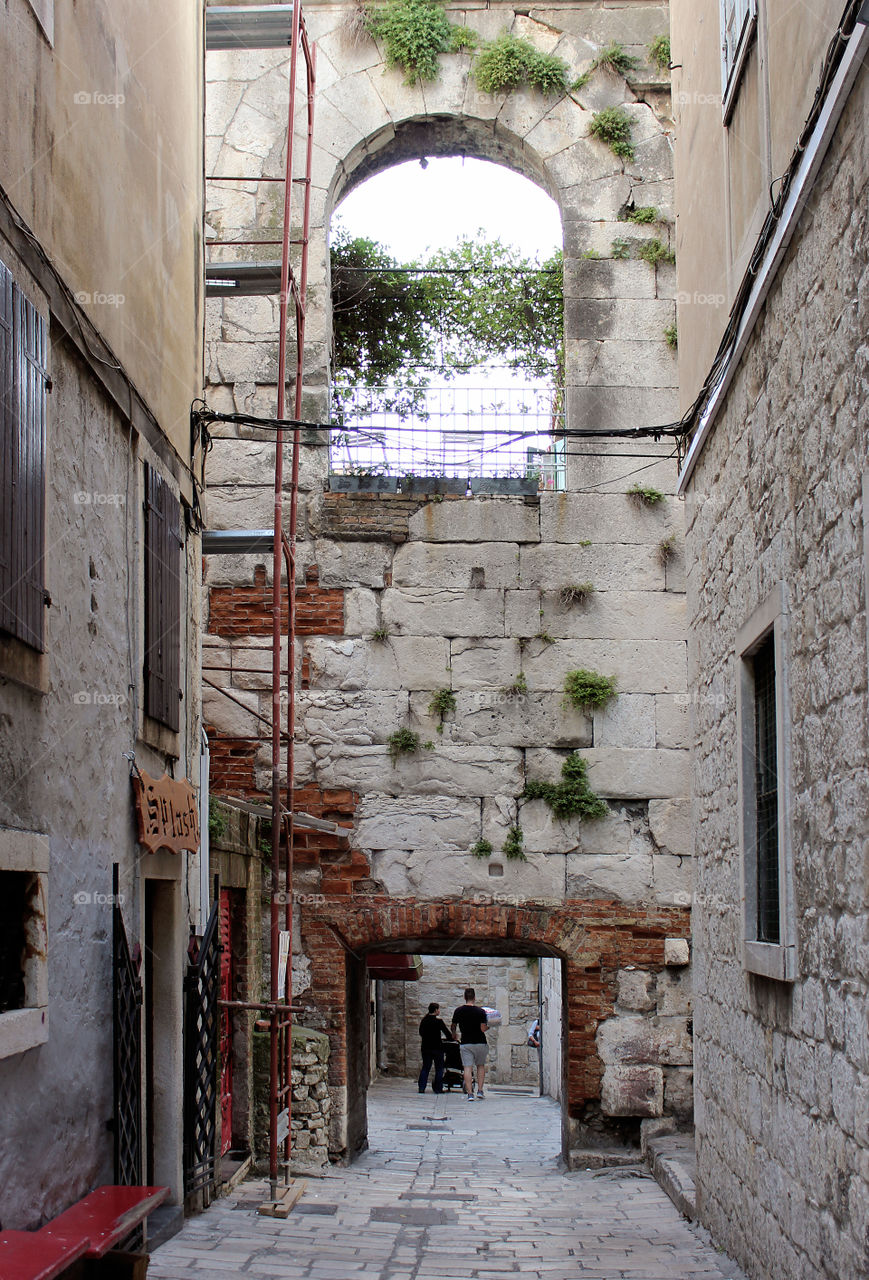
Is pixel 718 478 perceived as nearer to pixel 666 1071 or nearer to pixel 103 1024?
pixel 103 1024

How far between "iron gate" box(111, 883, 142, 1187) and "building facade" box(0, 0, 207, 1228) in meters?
0.02

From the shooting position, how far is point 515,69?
37.3 feet

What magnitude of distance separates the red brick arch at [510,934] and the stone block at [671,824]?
49 centimetres

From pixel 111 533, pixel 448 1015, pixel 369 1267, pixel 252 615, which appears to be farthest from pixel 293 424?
pixel 448 1015

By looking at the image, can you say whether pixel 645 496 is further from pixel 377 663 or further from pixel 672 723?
pixel 377 663

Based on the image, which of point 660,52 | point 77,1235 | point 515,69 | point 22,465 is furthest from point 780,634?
point 660,52

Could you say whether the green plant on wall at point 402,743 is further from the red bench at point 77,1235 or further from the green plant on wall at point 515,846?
the red bench at point 77,1235

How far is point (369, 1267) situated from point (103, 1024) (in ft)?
6.14

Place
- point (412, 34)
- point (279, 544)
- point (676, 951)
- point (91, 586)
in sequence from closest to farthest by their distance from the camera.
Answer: point (91, 586)
point (279, 544)
point (676, 951)
point (412, 34)

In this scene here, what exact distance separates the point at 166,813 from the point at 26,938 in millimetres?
2106

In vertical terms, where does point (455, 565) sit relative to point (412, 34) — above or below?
below

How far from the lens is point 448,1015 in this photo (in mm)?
22297

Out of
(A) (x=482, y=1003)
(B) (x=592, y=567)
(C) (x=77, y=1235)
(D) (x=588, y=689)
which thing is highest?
(B) (x=592, y=567)

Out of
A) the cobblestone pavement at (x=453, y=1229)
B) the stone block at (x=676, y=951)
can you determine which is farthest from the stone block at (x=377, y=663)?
the cobblestone pavement at (x=453, y=1229)
